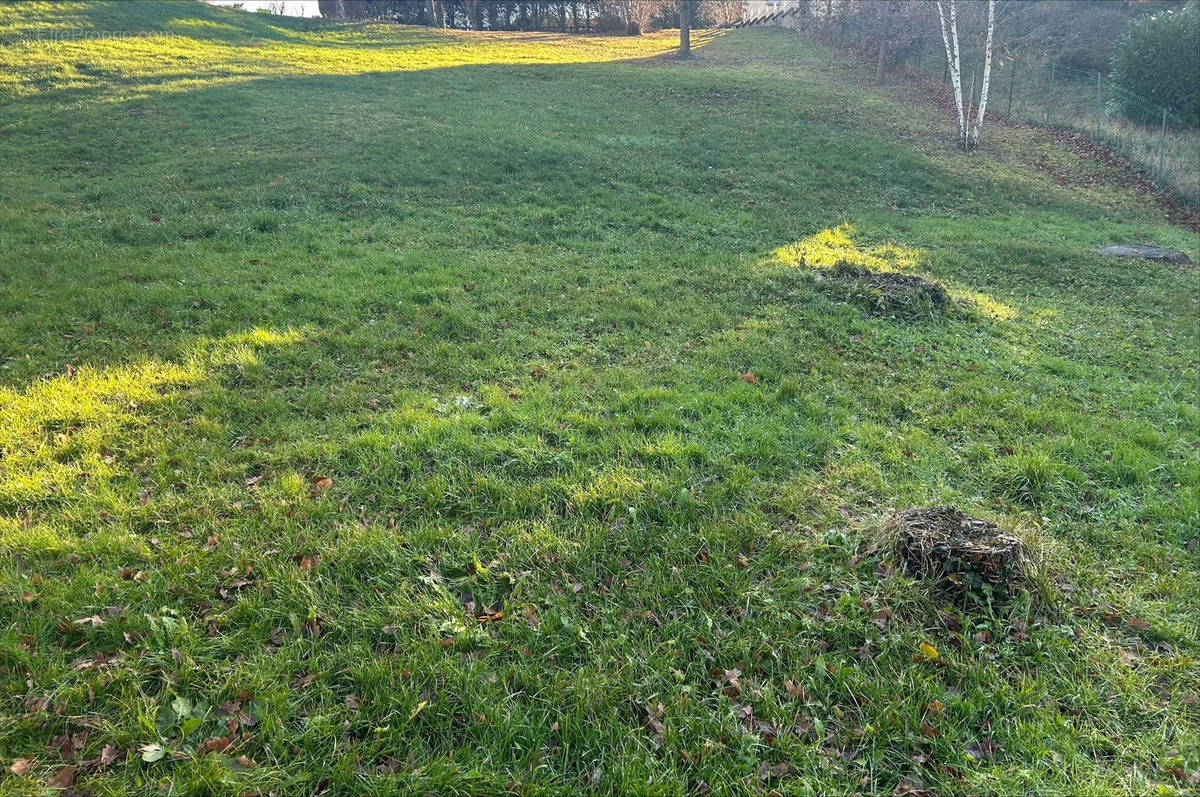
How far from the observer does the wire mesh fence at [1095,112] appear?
668 inches

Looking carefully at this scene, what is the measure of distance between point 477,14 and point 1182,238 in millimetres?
33785

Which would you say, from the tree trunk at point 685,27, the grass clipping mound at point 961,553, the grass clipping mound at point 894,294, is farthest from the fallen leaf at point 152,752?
the tree trunk at point 685,27

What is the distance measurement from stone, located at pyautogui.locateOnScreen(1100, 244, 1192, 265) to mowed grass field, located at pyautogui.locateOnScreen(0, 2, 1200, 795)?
0.89m

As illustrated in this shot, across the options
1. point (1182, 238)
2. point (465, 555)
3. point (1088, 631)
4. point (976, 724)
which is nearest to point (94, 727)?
point (465, 555)

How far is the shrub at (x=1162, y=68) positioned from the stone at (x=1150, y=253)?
11874 mm

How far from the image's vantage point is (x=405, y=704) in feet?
10.3

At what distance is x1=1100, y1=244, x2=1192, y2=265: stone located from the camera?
1204 centimetres

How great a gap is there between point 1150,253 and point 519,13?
3435cm

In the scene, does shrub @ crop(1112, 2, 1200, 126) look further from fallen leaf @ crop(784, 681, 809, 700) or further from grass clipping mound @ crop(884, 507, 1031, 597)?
fallen leaf @ crop(784, 681, 809, 700)

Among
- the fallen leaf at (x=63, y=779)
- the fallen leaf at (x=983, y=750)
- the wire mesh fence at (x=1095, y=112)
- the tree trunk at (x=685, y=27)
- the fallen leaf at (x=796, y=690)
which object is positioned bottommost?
the fallen leaf at (x=983, y=750)

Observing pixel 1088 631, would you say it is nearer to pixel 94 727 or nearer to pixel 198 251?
pixel 94 727

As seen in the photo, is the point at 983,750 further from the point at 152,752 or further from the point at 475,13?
the point at 475,13

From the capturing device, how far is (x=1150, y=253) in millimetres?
12219

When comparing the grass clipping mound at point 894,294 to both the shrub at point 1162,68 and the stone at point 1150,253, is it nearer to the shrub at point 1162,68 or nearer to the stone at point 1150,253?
the stone at point 1150,253
